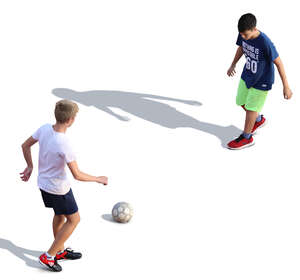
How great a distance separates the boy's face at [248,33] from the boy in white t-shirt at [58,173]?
332 cm

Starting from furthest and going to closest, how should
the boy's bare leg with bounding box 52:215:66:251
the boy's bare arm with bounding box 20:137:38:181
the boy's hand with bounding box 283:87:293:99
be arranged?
1. the boy's hand with bounding box 283:87:293:99
2. the boy's bare leg with bounding box 52:215:66:251
3. the boy's bare arm with bounding box 20:137:38:181

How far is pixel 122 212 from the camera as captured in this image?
884 centimetres

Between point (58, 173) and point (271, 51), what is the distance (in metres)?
3.86

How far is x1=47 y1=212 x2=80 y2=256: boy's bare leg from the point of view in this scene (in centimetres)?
789

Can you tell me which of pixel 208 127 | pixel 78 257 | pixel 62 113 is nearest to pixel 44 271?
pixel 78 257

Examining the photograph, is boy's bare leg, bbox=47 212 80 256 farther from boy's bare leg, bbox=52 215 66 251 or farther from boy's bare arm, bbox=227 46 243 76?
boy's bare arm, bbox=227 46 243 76

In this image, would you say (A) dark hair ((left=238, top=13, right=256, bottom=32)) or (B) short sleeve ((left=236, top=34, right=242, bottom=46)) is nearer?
(A) dark hair ((left=238, top=13, right=256, bottom=32))

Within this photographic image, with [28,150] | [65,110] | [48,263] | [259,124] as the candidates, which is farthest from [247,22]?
[48,263]

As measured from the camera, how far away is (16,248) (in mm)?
8328

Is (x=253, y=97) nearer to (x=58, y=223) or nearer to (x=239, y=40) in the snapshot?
(x=239, y=40)

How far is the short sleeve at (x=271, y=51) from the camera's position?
9.86 m

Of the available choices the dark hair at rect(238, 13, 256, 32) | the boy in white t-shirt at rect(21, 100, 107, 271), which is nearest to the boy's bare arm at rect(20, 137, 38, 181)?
the boy in white t-shirt at rect(21, 100, 107, 271)

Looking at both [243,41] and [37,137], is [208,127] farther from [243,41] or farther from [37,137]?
[37,137]

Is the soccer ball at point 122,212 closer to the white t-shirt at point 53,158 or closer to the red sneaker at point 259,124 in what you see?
the white t-shirt at point 53,158
